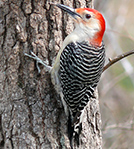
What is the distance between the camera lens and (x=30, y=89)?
132 inches

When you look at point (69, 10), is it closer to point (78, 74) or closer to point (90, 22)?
point (90, 22)

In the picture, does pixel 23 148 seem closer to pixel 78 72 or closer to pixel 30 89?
pixel 30 89

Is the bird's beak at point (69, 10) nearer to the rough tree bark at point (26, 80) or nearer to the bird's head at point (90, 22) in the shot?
the bird's head at point (90, 22)

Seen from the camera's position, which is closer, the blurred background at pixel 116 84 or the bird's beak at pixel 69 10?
the bird's beak at pixel 69 10

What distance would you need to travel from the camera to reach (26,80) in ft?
11.0

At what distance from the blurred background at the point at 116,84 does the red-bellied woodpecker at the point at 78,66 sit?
→ 3.18ft

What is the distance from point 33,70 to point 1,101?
537 mm

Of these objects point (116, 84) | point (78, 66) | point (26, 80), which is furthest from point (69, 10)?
point (116, 84)

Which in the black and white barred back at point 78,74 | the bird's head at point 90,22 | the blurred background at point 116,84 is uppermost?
the bird's head at point 90,22

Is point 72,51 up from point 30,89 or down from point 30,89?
up

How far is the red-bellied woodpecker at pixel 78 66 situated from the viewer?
331 cm

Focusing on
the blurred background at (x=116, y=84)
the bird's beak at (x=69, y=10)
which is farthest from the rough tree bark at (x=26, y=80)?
the blurred background at (x=116, y=84)

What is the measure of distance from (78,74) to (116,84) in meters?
4.28

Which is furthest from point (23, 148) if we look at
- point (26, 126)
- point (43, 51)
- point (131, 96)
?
point (131, 96)
